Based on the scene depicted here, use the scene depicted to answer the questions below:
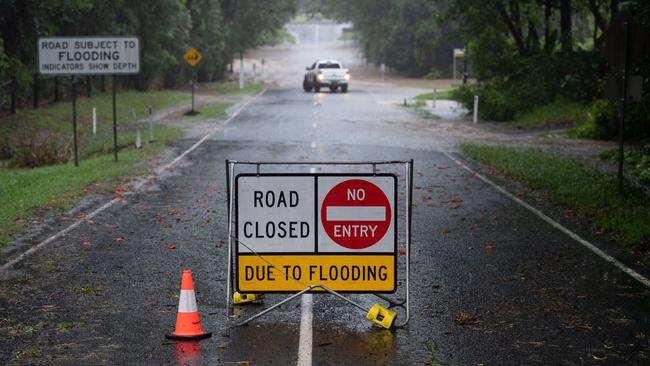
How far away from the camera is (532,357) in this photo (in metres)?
7.28

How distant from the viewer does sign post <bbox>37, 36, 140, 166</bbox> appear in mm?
20672

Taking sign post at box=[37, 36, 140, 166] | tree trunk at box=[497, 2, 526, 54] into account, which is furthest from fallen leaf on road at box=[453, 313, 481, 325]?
tree trunk at box=[497, 2, 526, 54]

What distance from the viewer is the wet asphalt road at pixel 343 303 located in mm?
7422

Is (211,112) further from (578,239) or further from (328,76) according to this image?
(578,239)

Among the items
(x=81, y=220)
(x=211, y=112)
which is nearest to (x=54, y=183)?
(x=81, y=220)

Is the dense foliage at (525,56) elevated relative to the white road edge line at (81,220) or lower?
elevated

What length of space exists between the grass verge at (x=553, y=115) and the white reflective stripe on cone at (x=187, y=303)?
26477 millimetres

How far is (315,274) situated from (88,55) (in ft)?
45.0

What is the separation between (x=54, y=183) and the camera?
18.2 m

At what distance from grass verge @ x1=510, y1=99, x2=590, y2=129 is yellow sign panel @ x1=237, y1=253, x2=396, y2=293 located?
25371mm

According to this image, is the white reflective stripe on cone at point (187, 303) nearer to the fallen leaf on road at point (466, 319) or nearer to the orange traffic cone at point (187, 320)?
the orange traffic cone at point (187, 320)

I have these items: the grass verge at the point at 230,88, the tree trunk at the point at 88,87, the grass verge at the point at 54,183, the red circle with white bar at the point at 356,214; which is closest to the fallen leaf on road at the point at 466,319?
the red circle with white bar at the point at 356,214

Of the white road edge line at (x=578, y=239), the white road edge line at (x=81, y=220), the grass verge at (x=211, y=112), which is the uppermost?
the grass verge at (x=211, y=112)

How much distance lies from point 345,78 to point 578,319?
49.3 m
